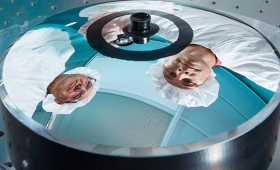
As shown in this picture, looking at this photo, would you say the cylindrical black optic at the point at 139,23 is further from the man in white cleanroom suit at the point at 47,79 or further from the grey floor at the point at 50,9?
the grey floor at the point at 50,9

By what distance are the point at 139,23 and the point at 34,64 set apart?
0.36 m

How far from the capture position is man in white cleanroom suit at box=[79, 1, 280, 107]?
2.83 feet

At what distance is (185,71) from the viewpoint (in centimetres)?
90

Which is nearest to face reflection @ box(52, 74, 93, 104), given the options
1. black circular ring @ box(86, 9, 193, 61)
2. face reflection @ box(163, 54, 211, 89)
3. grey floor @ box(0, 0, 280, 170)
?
black circular ring @ box(86, 9, 193, 61)

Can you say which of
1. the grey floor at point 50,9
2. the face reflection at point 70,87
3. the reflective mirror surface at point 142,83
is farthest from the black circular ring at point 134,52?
the grey floor at point 50,9

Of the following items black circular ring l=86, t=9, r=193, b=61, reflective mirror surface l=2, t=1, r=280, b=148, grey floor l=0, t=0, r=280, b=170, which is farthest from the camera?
grey floor l=0, t=0, r=280, b=170

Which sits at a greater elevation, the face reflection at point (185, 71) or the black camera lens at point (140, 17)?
the black camera lens at point (140, 17)

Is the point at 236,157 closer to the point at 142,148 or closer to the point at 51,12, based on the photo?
the point at 142,148

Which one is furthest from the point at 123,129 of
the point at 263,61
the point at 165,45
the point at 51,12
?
the point at 51,12

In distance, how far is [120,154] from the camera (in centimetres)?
70

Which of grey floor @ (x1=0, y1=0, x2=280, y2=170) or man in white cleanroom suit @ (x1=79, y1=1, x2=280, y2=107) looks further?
grey floor @ (x1=0, y1=0, x2=280, y2=170)

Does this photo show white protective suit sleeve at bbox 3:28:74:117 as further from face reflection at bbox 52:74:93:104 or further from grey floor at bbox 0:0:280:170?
grey floor at bbox 0:0:280:170

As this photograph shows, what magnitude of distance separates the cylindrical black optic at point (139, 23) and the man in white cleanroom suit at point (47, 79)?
21cm

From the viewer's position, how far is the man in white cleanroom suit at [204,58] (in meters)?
0.86
